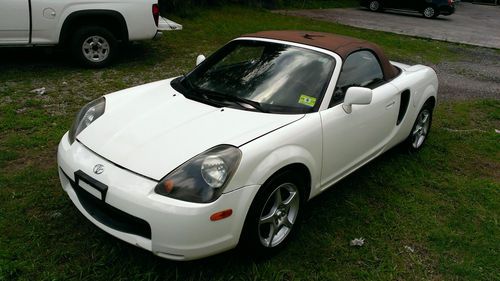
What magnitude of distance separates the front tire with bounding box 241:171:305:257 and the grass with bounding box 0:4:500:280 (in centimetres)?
12

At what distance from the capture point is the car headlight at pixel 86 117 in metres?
3.10

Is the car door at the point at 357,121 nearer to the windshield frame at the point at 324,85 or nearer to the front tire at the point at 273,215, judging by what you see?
the windshield frame at the point at 324,85

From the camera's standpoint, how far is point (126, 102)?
11.0 feet

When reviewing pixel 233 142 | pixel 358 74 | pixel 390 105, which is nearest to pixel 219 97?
pixel 233 142

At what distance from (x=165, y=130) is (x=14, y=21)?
4.59 meters

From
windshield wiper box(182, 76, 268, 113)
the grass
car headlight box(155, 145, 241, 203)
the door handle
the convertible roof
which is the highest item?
the convertible roof

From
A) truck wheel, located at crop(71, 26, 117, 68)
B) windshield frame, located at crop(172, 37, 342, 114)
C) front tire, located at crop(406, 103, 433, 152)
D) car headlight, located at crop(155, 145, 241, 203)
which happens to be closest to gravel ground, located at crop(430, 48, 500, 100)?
front tire, located at crop(406, 103, 433, 152)

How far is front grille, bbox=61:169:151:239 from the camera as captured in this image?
8.00ft

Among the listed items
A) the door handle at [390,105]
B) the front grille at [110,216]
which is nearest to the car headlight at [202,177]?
the front grille at [110,216]

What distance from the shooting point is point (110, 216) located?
8.58ft

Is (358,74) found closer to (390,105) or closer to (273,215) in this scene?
(390,105)

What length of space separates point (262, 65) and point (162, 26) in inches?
196

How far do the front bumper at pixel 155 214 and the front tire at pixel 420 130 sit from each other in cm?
273

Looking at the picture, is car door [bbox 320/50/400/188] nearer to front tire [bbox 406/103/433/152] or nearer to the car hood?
the car hood
